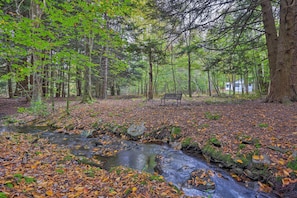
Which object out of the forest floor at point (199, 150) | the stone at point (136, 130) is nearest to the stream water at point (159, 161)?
the forest floor at point (199, 150)

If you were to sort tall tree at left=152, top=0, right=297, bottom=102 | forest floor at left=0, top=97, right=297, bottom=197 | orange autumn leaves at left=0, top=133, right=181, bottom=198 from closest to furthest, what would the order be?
1. orange autumn leaves at left=0, top=133, right=181, bottom=198
2. forest floor at left=0, top=97, right=297, bottom=197
3. tall tree at left=152, top=0, right=297, bottom=102

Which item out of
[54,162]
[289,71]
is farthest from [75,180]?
[289,71]

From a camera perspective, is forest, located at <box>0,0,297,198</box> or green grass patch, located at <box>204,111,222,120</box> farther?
green grass patch, located at <box>204,111,222,120</box>

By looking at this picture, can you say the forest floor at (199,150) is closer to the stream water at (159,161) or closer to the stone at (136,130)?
the stone at (136,130)

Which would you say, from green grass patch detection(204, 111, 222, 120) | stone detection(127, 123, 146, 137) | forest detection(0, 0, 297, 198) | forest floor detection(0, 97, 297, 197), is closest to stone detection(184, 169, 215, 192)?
forest detection(0, 0, 297, 198)

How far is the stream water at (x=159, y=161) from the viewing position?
153 inches

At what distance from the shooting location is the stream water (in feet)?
12.8

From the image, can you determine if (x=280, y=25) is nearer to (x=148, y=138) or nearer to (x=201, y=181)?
(x=148, y=138)

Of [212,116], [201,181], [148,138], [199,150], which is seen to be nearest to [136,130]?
[148,138]

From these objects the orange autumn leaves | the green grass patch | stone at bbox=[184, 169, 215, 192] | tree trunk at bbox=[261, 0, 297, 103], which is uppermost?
tree trunk at bbox=[261, 0, 297, 103]

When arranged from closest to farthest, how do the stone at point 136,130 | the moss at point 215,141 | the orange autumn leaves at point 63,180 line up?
the orange autumn leaves at point 63,180 < the moss at point 215,141 < the stone at point 136,130

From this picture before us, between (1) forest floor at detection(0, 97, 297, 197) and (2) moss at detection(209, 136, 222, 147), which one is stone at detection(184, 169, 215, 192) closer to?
(1) forest floor at detection(0, 97, 297, 197)

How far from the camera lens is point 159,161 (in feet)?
17.6

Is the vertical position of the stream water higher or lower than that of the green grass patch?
lower
